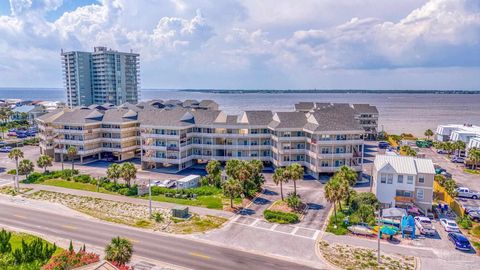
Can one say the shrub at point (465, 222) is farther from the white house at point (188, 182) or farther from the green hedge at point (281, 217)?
the white house at point (188, 182)

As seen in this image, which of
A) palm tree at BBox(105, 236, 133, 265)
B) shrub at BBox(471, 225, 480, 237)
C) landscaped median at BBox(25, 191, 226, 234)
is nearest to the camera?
palm tree at BBox(105, 236, 133, 265)

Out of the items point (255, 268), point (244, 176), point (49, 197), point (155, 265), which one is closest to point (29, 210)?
point (49, 197)

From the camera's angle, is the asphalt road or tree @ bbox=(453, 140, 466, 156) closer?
the asphalt road

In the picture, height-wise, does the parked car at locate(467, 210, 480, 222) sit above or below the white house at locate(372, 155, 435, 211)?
below

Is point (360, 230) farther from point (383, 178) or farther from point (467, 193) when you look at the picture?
point (467, 193)

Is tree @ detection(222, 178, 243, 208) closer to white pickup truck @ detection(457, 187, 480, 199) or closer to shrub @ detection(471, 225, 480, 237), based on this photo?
shrub @ detection(471, 225, 480, 237)

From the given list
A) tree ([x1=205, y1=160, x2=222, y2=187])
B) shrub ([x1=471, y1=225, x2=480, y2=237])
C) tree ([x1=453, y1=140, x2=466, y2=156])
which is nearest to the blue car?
shrub ([x1=471, y1=225, x2=480, y2=237])
